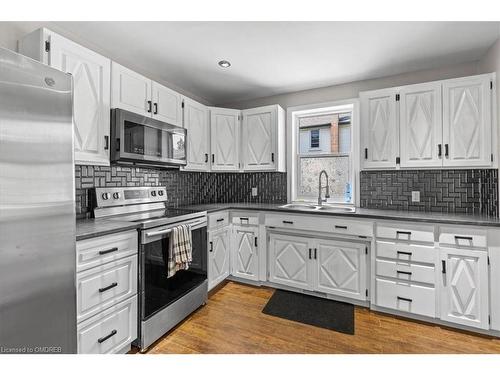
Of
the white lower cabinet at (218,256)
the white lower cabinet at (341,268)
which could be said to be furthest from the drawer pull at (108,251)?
the white lower cabinet at (341,268)

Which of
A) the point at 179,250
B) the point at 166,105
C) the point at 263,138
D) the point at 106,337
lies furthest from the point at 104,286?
the point at 263,138

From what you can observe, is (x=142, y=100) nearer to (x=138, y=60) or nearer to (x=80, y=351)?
(x=138, y=60)

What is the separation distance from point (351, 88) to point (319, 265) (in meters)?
2.16

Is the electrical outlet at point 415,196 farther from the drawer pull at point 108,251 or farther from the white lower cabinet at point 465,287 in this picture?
the drawer pull at point 108,251

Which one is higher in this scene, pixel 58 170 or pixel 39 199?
pixel 58 170

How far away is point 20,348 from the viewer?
108 centimetres

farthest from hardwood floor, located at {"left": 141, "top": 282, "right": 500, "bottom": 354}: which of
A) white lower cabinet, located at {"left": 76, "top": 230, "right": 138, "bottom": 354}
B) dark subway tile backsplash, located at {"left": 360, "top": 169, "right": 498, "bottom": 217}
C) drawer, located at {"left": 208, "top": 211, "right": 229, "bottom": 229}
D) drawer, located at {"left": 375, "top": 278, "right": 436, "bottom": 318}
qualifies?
dark subway tile backsplash, located at {"left": 360, "top": 169, "right": 498, "bottom": 217}

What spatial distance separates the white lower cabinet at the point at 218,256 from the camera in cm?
266

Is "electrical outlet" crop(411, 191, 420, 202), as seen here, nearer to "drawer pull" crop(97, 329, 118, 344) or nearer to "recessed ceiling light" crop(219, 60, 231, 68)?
"recessed ceiling light" crop(219, 60, 231, 68)

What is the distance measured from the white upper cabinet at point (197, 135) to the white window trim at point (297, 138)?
1.11 metres

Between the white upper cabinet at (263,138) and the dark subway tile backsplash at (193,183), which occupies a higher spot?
the white upper cabinet at (263,138)
